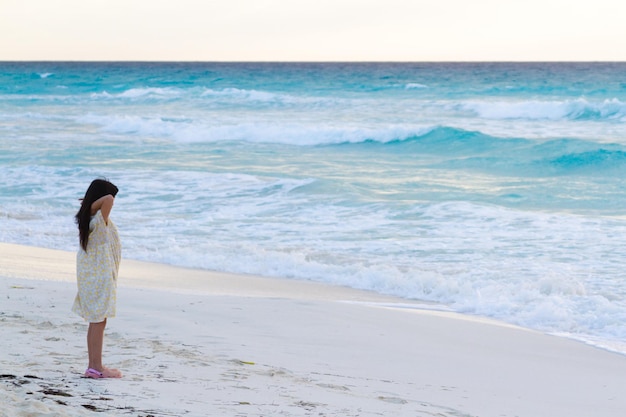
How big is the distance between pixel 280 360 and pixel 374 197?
10.3m

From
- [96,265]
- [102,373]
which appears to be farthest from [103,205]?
[102,373]

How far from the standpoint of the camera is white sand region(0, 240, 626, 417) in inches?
166

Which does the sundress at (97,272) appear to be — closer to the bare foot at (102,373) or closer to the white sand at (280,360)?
the bare foot at (102,373)

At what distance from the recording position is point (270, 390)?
4480 millimetres

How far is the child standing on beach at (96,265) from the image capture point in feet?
14.7

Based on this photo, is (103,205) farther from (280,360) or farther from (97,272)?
(280,360)

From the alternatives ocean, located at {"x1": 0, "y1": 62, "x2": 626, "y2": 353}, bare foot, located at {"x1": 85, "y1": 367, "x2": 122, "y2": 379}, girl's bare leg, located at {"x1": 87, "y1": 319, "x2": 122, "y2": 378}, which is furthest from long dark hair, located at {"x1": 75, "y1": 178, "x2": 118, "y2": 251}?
ocean, located at {"x1": 0, "y1": 62, "x2": 626, "y2": 353}

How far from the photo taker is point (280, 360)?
5352 millimetres

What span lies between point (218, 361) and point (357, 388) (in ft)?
3.02

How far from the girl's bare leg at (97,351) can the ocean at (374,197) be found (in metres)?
4.23

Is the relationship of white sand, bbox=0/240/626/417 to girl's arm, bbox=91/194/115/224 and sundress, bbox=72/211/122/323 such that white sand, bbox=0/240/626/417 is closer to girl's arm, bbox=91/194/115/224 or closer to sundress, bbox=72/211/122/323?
sundress, bbox=72/211/122/323

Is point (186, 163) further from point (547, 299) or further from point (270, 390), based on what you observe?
point (270, 390)

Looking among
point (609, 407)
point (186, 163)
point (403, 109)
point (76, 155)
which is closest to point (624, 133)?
point (403, 109)

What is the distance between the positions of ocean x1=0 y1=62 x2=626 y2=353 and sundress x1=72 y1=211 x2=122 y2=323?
14.1 feet
